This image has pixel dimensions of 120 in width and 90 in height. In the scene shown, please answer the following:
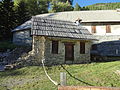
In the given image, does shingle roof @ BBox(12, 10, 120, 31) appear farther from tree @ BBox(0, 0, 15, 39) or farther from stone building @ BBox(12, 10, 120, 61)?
tree @ BBox(0, 0, 15, 39)

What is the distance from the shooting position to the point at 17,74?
15078mm

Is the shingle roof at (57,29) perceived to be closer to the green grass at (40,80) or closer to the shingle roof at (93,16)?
the green grass at (40,80)

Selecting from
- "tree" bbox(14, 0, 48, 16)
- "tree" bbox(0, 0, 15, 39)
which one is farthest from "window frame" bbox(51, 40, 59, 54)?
"tree" bbox(14, 0, 48, 16)

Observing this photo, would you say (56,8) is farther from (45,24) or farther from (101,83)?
(101,83)

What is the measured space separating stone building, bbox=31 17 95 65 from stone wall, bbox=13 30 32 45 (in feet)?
37.1

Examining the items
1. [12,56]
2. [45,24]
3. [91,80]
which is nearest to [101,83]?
[91,80]

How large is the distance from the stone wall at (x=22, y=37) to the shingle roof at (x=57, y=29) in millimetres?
11136

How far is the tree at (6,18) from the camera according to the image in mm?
35431

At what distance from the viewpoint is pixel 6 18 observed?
35.7 m

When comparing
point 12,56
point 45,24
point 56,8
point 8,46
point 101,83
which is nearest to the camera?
point 101,83

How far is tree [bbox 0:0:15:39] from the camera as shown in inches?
1395

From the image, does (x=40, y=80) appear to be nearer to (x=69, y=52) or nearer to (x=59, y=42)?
(x=59, y=42)

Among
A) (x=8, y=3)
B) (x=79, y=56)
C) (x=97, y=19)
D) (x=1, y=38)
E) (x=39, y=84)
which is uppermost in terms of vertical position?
(x=8, y=3)

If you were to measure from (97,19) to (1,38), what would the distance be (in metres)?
18.0
